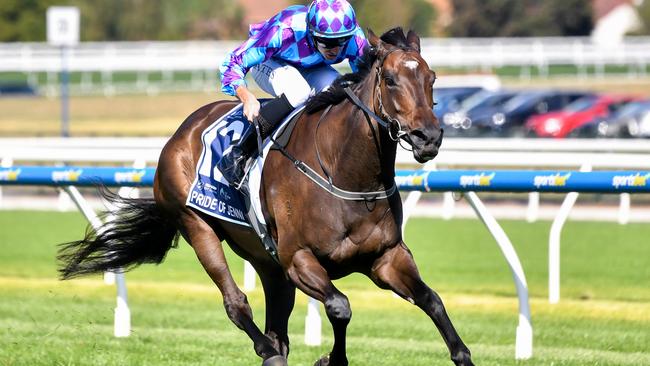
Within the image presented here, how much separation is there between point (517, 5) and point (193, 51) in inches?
646

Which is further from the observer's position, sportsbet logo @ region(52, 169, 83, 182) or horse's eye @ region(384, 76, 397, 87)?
sportsbet logo @ region(52, 169, 83, 182)

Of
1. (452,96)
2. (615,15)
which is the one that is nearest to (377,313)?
(452,96)

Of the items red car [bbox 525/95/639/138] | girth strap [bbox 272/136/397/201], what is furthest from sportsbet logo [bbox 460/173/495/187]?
red car [bbox 525/95/639/138]

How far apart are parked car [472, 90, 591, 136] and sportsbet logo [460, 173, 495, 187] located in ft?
61.8

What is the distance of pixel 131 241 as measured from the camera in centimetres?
676

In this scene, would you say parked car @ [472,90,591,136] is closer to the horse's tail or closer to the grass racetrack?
the grass racetrack

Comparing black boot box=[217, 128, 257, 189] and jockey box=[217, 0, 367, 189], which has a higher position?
jockey box=[217, 0, 367, 189]

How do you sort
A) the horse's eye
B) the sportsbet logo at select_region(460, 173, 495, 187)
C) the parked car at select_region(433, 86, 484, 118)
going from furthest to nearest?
the parked car at select_region(433, 86, 484, 118)
the sportsbet logo at select_region(460, 173, 495, 187)
the horse's eye

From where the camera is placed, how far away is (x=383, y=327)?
812cm

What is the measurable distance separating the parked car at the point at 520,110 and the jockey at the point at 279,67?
1989cm

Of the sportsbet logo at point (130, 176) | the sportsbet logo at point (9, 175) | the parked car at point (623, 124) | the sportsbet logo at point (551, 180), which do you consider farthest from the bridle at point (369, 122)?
the parked car at point (623, 124)

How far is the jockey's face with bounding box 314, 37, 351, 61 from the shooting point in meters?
5.64

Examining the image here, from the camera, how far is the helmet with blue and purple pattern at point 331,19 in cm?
553

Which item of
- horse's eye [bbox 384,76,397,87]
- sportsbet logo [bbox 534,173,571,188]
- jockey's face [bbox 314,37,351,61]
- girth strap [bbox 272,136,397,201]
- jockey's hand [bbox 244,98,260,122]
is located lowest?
sportsbet logo [bbox 534,173,571,188]
